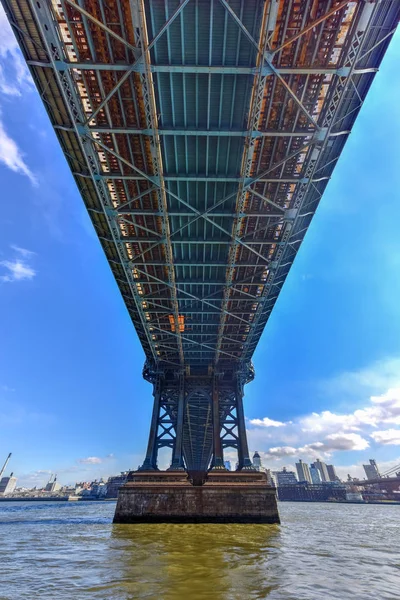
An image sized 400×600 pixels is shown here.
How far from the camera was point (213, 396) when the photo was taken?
3612 centimetres

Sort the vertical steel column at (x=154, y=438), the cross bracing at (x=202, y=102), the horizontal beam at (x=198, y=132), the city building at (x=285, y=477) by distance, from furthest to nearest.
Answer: the city building at (x=285, y=477), the vertical steel column at (x=154, y=438), the horizontal beam at (x=198, y=132), the cross bracing at (x=202, y=102)

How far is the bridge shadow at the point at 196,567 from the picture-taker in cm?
666

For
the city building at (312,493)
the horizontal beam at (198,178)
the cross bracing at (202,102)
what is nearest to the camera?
the cross bracing at (202,102)

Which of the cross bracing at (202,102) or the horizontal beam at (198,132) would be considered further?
the horizontal beam at (198,132)

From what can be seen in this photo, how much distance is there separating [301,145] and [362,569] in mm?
17636

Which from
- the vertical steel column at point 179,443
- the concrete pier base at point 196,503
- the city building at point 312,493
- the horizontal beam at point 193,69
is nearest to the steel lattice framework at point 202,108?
the horizontal beam at point 193,69

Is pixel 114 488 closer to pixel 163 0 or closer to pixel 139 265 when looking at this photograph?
pixel 139 265

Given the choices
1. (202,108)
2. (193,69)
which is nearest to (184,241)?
(202,108)

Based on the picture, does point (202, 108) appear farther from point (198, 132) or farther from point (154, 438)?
point (154, 438)

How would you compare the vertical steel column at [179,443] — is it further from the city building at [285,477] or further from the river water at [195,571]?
the city building at [285,477]

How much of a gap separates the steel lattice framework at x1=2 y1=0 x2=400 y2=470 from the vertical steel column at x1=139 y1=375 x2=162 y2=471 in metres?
16.6

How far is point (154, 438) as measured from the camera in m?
33.3

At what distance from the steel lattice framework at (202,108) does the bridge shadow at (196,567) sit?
1554cm

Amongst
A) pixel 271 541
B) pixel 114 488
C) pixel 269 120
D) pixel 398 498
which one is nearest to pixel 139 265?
pixel 269 120
